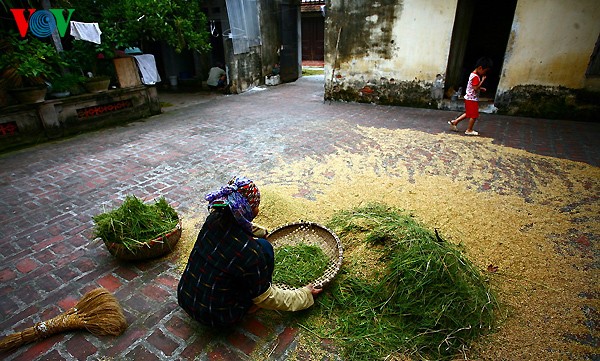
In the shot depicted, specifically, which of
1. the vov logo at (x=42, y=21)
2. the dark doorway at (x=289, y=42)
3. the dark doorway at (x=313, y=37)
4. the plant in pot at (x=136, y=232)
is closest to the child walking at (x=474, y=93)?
the plant in pot at (x=136, y=232)

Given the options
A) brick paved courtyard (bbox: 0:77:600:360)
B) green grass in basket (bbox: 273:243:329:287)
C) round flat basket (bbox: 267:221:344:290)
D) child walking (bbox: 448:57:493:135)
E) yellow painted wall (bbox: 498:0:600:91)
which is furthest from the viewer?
yellow painted wall (bbox: 498:0:600:91)

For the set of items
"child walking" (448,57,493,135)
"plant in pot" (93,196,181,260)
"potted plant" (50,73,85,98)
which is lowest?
"plant in pot" (93,196,181,260)

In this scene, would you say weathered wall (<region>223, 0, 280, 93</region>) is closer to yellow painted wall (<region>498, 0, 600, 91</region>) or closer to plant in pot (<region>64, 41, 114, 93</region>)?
plant in pot (<region>64, 41, 114, 93</region>)

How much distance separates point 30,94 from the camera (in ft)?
19.4

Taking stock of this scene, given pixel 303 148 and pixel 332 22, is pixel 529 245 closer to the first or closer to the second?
pixel 303 148

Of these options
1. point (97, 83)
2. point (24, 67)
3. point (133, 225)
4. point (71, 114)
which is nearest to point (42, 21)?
point (24, 67)

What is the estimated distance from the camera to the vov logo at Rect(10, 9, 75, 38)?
18.1 feet

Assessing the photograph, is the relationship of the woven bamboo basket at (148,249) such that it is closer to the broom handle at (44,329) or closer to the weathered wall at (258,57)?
the broom handle at (44,329)

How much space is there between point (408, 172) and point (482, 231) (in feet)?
5.09

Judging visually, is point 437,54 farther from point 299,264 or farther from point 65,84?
point 65,84

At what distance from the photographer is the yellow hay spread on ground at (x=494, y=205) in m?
2.26

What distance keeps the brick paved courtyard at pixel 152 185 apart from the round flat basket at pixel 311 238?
0.73 metres

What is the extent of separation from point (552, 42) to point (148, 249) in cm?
843

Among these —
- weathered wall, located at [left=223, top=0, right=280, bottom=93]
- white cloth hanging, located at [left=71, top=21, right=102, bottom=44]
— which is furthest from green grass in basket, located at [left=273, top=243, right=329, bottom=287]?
weathered wall, located at [left=223, top=0, right=280, bottom=93]
